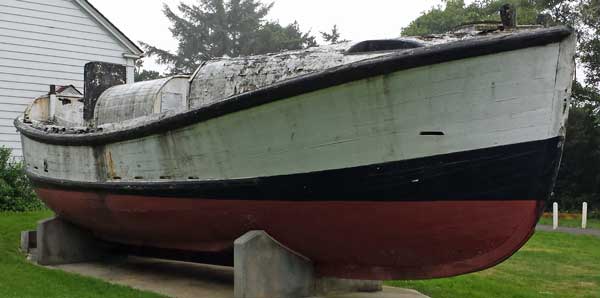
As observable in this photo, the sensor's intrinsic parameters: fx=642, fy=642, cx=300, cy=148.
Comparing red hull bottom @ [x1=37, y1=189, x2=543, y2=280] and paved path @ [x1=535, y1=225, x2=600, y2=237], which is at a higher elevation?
red hull bottom @ [x1=37, y1=189, x2=543, y2=280]

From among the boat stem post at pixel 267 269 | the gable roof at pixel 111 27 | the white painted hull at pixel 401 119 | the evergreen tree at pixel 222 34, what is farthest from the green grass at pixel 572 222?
the evergreen tree at pixel 222 34

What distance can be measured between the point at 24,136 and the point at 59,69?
5937mm

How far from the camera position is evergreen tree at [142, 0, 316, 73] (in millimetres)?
37938

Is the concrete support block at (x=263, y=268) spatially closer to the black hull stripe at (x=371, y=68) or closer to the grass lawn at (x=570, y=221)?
the black hull stripe at (x=371, y=68)

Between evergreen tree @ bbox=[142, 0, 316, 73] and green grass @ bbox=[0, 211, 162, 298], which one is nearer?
green grass @ bbox=[0, 211, 162, 298]

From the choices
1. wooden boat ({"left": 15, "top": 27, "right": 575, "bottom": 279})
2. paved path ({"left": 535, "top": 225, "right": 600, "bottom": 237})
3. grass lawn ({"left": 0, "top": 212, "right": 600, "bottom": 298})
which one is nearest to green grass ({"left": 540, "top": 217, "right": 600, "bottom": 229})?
paved path ({"left": 535, "top": 225, "right": 600, "bottom": 237})

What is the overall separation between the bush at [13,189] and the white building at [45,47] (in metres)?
0.77

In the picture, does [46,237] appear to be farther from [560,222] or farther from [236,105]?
[560,222]

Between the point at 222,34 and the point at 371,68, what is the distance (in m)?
35.6

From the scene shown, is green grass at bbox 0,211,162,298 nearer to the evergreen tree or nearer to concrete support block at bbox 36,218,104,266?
concrete support block at bbox 36,218,104,266

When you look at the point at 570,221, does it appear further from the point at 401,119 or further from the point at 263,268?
the point at 401,119

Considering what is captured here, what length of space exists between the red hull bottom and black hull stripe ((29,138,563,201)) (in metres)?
0.07

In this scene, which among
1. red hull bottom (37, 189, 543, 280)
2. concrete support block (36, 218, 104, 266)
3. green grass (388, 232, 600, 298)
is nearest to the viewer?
red hull bottom (37, 189, 543, 280)

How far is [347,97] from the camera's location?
4809 millimetres
